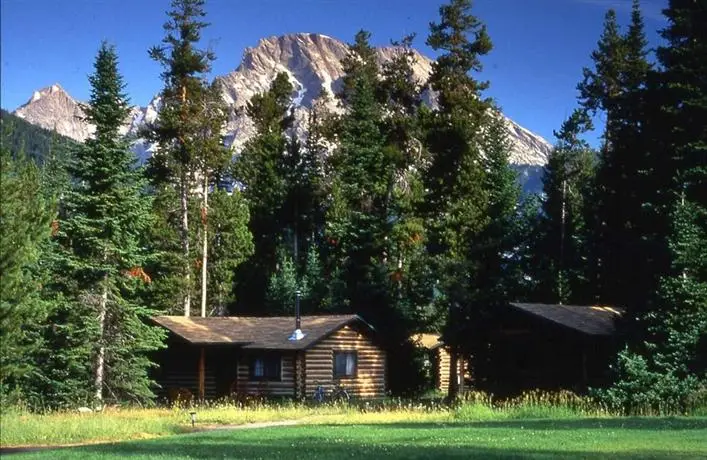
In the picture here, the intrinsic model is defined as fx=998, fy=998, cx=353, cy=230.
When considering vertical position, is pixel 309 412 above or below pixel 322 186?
below

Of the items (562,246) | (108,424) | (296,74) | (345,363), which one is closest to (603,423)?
(108,424)

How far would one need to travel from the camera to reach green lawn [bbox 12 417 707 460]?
19.9m

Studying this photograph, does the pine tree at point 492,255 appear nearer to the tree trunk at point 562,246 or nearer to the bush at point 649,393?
the tree trunk at point 562,246

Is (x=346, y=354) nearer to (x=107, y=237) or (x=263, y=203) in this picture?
(x=107, y=237)

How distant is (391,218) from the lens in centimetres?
6341

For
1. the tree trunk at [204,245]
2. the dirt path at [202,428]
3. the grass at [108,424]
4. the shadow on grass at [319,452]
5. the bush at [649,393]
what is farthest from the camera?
the tree trunk at [204,245]

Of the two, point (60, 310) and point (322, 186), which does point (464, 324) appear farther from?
point (322, 186)

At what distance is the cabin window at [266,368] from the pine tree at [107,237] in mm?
9155

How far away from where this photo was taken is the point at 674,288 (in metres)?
37.5

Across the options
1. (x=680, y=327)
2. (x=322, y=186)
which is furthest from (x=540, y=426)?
(x=322, y=186)

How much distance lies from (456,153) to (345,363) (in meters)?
12.5

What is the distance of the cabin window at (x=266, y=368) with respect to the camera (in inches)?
1977

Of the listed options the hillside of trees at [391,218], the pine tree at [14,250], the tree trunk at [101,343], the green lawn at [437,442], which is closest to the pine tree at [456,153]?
the hillside of trees at [391,218]

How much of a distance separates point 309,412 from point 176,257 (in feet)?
74.9
